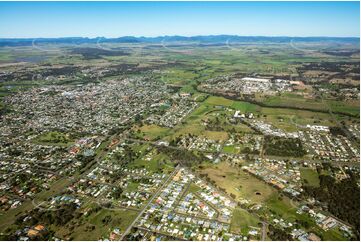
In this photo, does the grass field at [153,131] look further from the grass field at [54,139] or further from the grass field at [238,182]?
the grass field at [238,182]

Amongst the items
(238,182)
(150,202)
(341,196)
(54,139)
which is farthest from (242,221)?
(54,139)

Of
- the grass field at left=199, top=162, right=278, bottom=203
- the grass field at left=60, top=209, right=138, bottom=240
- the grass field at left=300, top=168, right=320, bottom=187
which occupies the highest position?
the grass field at left=300, top=168, right=320, bottom=187

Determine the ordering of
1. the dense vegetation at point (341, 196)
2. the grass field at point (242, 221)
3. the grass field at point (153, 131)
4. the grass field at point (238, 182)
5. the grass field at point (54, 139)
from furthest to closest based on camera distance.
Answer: the grass field at point (153, 131)
the grass field at point (54, 139)
the grass field at point (238, 182)
the dense vegetation at point (341, 196)
the grass field at point (242, 221)

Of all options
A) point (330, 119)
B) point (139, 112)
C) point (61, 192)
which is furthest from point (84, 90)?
point (330, 119)

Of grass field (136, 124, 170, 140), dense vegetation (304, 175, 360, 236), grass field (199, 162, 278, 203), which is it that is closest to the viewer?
dense vegetation (304, 175, 360, 236)

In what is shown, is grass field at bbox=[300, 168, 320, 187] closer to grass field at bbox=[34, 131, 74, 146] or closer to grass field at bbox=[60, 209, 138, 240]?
grass field at bbox=[60, 209, 138, 240]

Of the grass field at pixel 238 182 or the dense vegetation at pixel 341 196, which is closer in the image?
the dense vegetation at pixel 341 196

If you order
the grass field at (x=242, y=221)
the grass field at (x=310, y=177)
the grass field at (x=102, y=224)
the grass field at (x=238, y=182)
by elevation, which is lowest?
the grass field at (x=102, y=224)

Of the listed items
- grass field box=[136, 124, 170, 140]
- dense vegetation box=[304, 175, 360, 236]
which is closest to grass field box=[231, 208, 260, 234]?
dense vegetation box=[304, 175, 360, 236]

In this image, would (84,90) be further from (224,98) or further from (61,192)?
(61,192)

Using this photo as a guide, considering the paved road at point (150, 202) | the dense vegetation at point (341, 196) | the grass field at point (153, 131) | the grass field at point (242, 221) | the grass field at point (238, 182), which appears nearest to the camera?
the grass field at point (242, 221)

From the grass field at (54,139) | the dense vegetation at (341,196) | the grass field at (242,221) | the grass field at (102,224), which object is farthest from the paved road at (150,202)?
the grass field at (54,139)
